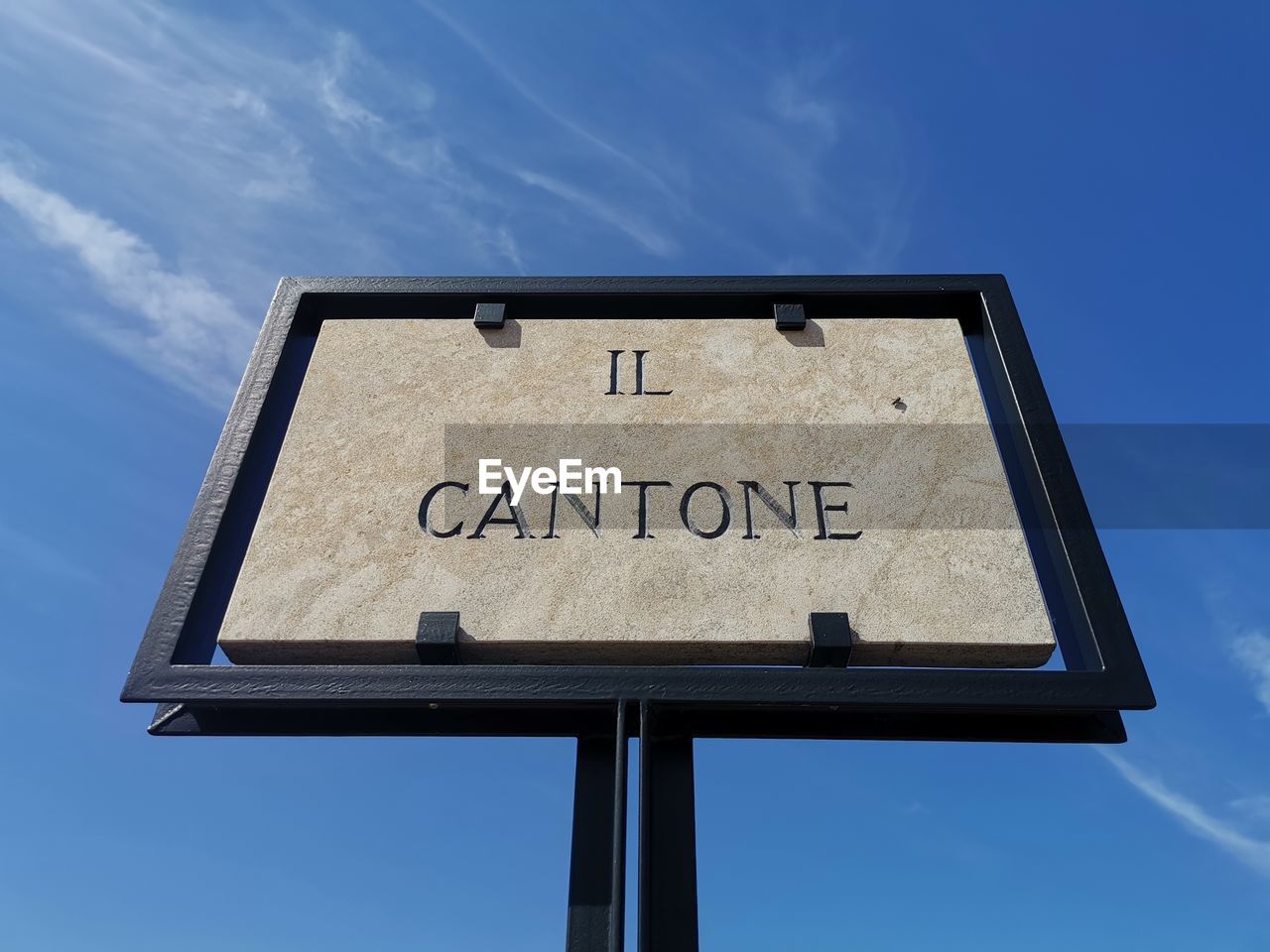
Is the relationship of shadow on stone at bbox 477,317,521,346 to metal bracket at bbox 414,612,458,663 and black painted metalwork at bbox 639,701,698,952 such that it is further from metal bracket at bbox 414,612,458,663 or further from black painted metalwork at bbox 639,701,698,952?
black painted metalwork at bbox 639,701,698,952

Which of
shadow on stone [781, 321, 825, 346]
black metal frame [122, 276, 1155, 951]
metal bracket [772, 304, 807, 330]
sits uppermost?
metal bracket [772, 304, 807, 330]

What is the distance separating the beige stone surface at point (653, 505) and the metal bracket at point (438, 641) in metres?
0.04

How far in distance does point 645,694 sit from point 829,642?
54cm

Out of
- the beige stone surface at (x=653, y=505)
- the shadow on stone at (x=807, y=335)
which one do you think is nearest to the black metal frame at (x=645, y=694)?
the beige stone surface at (x=653, y=505)

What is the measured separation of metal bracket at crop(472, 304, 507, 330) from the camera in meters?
3.76

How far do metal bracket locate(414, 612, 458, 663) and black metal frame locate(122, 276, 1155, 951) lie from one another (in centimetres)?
1

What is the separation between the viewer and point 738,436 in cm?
336

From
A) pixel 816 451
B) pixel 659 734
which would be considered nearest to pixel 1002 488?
pixel 816 451

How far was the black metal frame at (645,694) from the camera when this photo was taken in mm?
2582

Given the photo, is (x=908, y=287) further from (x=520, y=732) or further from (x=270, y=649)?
(x=270, y=649)

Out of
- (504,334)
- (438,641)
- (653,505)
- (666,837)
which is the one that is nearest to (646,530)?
(653,505)

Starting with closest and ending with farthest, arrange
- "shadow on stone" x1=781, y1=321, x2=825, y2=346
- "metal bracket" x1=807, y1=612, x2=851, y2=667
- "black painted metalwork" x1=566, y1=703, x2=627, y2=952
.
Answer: "black painted metalwork" x1=566, y1=703, x2=627, y2=952 → "metal bracket" x1=807, y1=612, x2=851, y2=667 → "shadow on stone" x1=781, y1=321, x2=825, y2=346

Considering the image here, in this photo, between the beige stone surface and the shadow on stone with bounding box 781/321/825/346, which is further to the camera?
the shadow on stone with bounding box 781/321/825/346

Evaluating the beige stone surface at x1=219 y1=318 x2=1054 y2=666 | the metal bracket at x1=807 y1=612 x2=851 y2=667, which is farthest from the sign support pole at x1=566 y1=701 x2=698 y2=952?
the metal bracket at x1=807 y1=612 x2=851 y2=667
